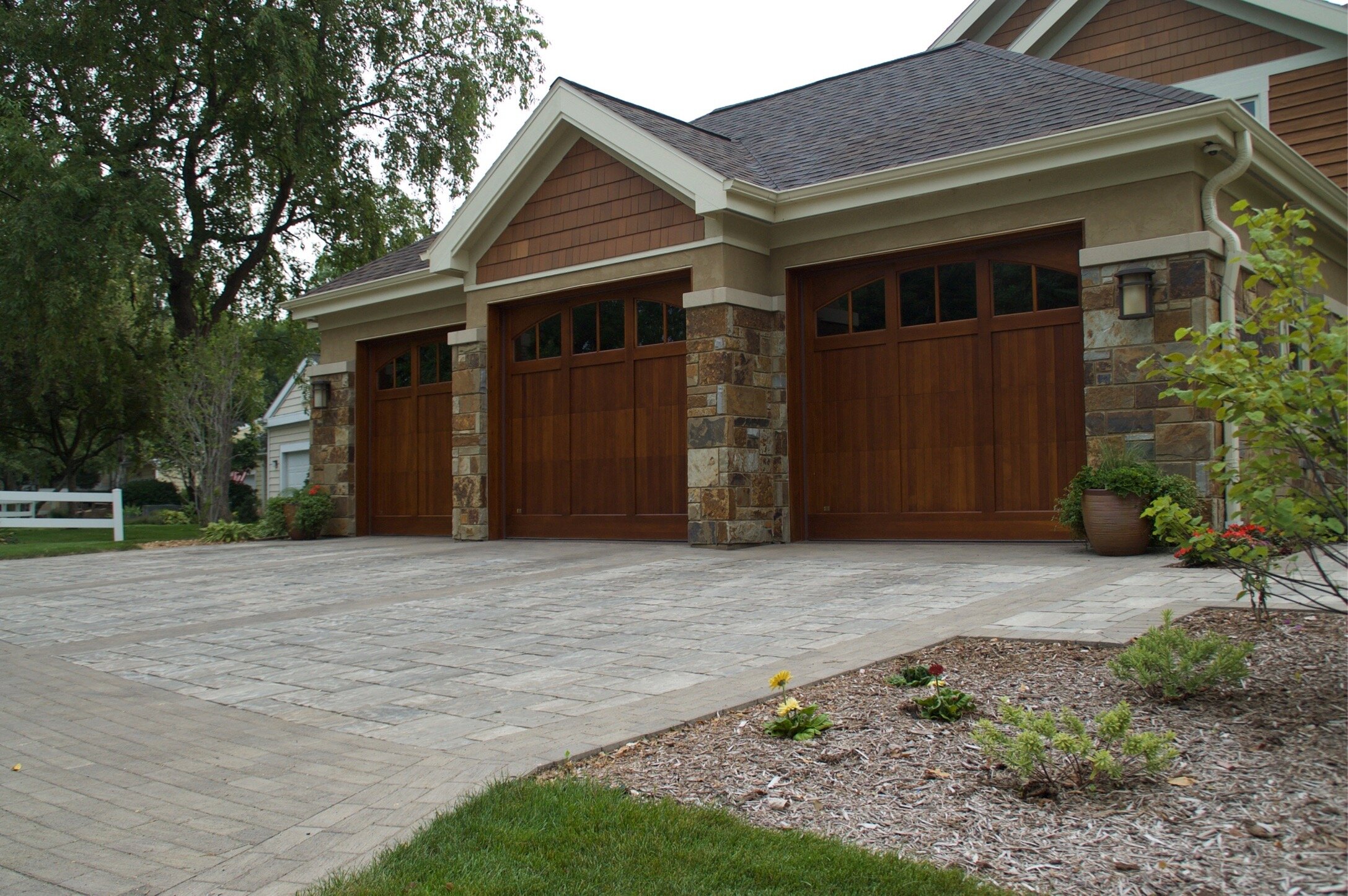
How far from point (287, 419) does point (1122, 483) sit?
27.1 metres

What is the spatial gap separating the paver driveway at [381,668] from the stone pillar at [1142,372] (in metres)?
1.16

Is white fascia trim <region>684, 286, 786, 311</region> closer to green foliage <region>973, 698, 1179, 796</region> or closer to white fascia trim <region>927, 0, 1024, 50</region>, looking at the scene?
white fascia trim <region>927, 0, 1024, 50</region>

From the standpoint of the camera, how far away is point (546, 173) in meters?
13.3

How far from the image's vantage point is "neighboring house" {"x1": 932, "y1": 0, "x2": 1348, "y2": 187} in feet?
43.2

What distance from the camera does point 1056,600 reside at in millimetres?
6617

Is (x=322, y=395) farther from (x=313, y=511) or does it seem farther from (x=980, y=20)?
(x=980, y=20)

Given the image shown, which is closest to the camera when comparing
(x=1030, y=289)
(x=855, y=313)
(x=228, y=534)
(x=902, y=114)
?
(x=1030, y=289)

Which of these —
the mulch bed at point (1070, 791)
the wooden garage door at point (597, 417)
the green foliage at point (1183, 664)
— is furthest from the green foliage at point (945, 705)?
the wooden garage door at point (597, 417)

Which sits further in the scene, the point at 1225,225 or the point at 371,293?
the point at 371,293

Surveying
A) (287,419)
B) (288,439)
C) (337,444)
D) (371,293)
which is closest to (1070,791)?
(371,293)

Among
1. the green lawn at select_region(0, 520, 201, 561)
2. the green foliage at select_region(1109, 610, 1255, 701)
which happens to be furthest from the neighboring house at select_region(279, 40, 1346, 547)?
the green foliage at select_region(1109, 610, 1255, 701)

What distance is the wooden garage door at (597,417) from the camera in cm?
1246

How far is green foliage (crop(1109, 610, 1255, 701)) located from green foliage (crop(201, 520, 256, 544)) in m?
14.8

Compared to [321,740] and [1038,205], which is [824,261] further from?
[321,740]
